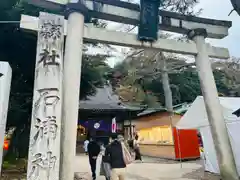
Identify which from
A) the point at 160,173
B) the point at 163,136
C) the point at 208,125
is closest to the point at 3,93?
the point at 208,125

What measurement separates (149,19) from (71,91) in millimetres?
2964

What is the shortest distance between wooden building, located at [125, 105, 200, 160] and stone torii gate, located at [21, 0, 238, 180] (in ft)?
24.5

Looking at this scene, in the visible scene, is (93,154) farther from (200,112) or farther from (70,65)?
(200,112)

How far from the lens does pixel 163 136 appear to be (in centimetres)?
1608

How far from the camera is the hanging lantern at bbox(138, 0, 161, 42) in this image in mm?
6094

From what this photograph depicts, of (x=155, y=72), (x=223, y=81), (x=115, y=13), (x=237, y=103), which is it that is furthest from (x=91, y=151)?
(x=223, y=81)

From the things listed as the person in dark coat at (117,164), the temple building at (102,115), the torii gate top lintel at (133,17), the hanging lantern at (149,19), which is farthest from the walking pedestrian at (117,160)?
the temple building at (102,115)

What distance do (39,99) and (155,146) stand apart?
46.0ft

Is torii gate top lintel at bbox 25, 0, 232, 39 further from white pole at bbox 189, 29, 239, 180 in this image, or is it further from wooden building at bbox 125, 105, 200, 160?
wooden building at bbox 125, 105, 200, 160

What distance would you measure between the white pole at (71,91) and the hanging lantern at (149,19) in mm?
1635

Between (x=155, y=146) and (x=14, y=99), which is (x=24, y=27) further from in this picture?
(x=155, y=146)

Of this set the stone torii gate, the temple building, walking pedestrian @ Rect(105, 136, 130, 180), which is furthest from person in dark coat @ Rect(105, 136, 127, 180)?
the temple building

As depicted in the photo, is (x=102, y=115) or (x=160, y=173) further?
(x=102, y=115)

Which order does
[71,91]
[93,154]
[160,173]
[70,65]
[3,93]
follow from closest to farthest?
[3,93]
[71,91]
[70,65]
[93,154]
[160,173]
